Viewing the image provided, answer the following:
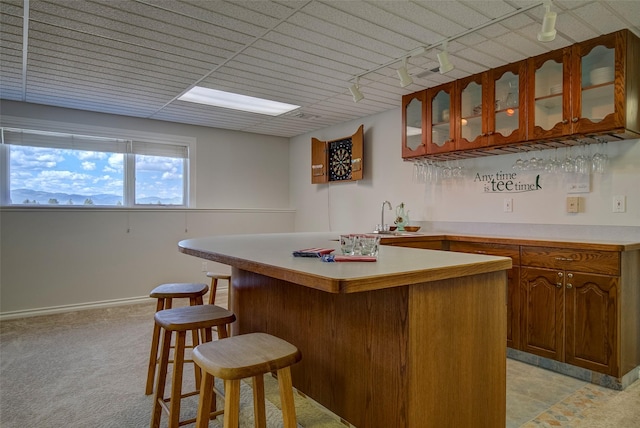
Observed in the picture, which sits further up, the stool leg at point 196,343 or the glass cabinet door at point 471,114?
the glass cabinet door at point 471,114

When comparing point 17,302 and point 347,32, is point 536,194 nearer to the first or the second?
point 347,32

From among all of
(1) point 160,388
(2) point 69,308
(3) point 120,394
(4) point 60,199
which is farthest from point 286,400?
(4) point 60,199

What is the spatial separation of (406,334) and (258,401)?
0.61 meters

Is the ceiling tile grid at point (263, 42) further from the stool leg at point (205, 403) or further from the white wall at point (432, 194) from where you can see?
the stool leg at point (205, 403)

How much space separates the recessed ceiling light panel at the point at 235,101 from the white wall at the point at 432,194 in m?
0.94

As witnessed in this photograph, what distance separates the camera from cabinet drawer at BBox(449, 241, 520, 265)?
2854 mm

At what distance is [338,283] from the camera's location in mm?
1026

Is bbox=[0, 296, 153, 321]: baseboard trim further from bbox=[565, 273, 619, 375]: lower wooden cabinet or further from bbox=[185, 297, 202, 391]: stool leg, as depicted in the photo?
bbox=[565, 273, 619, 375]: lower wooden cabinet

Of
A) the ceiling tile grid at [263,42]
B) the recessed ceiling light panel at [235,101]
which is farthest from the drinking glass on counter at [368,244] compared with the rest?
the recessed ceiling light panel at [235,101]

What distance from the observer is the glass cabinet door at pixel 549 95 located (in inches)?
105

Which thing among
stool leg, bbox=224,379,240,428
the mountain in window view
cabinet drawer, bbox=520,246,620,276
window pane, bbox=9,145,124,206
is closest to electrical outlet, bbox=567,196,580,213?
cabinet drawer, bbox=520,246,620,276

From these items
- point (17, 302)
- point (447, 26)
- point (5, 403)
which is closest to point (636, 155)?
point (447, 26)

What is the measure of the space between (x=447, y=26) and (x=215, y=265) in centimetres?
400

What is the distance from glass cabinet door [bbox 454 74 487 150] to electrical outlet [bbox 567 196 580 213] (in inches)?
29.5
